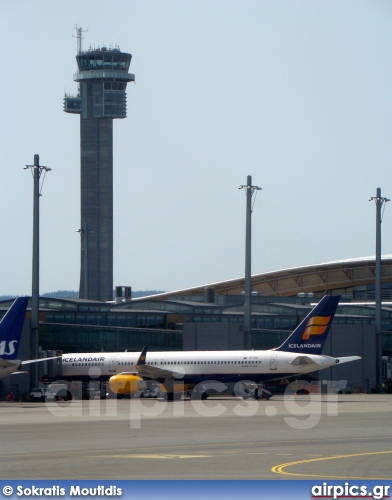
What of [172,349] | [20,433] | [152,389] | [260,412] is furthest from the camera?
[172,349]

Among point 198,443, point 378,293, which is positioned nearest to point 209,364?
point 378,293

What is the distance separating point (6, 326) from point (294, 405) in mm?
16821

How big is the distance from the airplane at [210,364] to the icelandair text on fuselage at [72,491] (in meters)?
42.7

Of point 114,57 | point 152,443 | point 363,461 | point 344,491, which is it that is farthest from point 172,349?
point 114,57

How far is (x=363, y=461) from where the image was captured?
23.4 metres

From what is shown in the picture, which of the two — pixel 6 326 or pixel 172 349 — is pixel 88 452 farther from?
pixel 172 349

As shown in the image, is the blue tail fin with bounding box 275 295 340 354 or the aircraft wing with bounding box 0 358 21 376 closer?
Answer: the aircraft wing with bounding box 0 358 21 376

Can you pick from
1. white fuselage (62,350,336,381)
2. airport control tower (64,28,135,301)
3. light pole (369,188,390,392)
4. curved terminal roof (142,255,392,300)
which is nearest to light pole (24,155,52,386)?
white fuselage (62,350,336,381)

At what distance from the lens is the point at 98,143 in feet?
533

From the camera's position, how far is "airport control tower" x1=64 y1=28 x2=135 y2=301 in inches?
6275

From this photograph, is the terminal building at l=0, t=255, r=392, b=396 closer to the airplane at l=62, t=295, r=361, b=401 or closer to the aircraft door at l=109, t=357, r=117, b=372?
the airplane at l=62, t=295, r=361, b=401

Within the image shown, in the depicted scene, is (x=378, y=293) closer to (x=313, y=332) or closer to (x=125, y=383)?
(x=313, y=332)

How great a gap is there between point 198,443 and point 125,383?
3351cm

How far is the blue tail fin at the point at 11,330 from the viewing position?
53.6 metres
